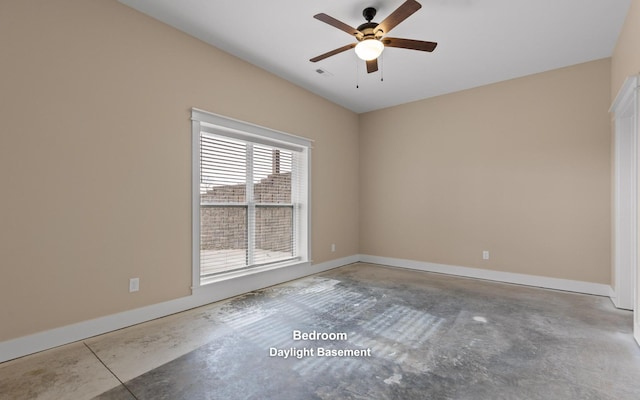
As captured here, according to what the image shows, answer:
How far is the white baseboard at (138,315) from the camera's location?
2256mm

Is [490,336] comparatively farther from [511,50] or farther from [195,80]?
[195,80]

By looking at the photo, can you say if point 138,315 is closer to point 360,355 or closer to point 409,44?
point 360,355

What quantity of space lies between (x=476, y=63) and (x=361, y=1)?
81.1 inches

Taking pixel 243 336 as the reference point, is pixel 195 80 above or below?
above

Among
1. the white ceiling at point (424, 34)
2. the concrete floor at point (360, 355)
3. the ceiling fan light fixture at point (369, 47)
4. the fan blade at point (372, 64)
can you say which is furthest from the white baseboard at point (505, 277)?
the ceiling fan light fixture at point (369, 47)

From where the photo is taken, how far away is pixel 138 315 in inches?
113

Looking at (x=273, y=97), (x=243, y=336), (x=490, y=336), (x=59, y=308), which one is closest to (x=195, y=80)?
(x=273, y=97)

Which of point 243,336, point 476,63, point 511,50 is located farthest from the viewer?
point 476,63

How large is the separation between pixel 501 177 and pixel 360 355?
363 cm

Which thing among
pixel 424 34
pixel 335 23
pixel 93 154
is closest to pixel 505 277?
pixel 424 34

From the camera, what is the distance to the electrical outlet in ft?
9.30

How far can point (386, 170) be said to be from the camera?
571 centimetres

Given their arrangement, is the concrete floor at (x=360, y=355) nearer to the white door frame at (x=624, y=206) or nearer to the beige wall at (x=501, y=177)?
the white door frame at (x=624, y=206)

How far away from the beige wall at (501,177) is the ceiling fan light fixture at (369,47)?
2.70 m
